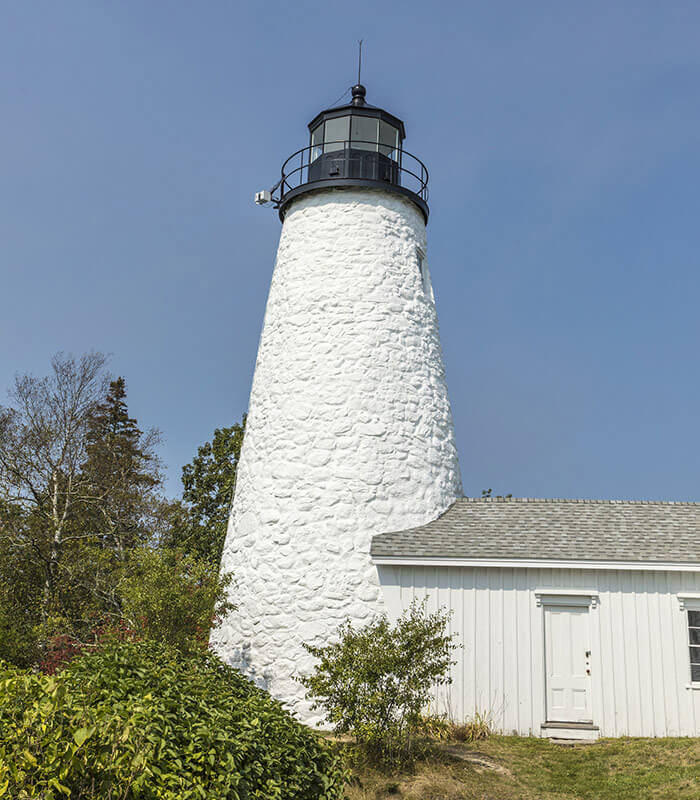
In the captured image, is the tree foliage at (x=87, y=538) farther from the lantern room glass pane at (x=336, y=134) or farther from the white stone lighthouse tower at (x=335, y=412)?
the lantern room glass pane at (x=336, y=134)

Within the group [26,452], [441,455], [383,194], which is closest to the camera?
[441,455]

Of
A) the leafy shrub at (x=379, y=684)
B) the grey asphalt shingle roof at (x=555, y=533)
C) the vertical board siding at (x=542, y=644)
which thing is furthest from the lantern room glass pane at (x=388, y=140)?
the leafy shrub at (x=379, y=684)

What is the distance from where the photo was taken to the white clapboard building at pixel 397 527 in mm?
12539

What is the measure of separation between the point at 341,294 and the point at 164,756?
11.3 meters

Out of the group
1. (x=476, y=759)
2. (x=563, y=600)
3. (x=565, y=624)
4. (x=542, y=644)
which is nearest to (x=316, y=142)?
(x=563, y=600)

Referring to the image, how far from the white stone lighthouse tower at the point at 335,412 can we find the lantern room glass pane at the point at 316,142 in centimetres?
4

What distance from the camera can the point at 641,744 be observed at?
11523mm

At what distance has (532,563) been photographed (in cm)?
1289

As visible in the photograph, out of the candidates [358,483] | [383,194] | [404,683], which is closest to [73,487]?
[358,483]

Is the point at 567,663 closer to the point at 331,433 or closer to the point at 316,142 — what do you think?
the point at 331,433

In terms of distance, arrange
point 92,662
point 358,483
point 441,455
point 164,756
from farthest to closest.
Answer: point 441,455 → point 358,483 → point 92,662 → point 164,756

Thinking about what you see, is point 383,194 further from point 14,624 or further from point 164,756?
point 164,756

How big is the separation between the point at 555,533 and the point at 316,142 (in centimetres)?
1046

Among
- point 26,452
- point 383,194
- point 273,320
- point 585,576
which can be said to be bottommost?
point 585,576
